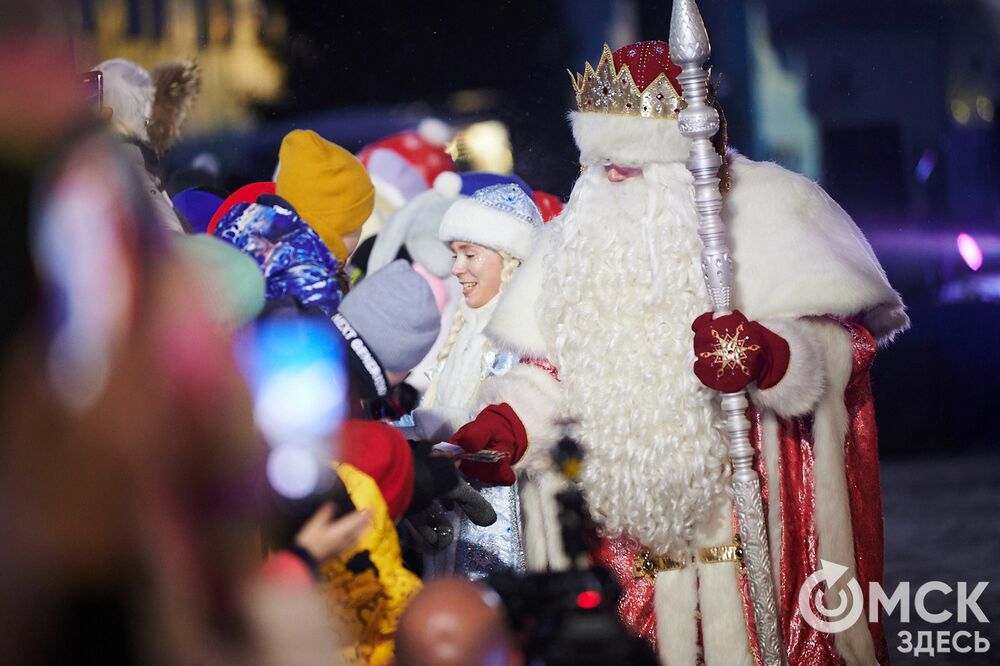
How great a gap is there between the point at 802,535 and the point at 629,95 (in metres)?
1.36

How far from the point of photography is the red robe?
3277mm

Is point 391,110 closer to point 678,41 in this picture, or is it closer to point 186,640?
point 678,41

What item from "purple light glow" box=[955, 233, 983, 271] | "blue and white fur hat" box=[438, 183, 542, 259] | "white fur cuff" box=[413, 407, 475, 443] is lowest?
"purple light glow" box=[955, 233, 983, 271]

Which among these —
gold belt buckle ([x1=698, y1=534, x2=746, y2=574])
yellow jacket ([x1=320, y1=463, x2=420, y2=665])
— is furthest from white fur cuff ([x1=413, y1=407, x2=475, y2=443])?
yellow jacket ([x1=320, y1=463, x2=420, y2=665])

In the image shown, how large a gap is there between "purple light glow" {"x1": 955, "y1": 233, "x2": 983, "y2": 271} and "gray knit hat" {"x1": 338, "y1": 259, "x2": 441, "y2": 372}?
651cm

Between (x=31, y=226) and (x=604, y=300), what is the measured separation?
2.76m

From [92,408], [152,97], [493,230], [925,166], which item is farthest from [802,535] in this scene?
[925,166]

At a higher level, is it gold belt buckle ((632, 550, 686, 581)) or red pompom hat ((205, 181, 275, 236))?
red pompom hat ((205, 181, 275, 236))

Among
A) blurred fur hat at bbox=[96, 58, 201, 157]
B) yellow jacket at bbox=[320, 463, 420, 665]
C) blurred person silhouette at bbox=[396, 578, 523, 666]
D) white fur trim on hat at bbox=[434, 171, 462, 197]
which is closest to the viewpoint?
blurred person silhouette at bbox=[396, 578, 523, 666]

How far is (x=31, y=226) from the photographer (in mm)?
708

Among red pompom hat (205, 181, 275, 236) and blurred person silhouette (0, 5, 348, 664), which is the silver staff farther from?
blurred person silhouette (0, 5, 348, 664)

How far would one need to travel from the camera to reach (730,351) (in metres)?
2.99

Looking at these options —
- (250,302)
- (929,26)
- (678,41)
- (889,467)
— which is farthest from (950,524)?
(250,302)

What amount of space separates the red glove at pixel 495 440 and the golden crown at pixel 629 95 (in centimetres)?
93
